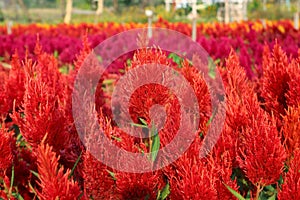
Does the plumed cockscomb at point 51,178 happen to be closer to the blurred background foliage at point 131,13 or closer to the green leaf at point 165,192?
the green leaf at point 165,192

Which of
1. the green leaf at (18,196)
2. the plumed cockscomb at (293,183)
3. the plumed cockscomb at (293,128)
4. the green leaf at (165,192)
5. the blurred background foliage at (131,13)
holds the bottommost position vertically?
the blurred background foliage at (131,13)

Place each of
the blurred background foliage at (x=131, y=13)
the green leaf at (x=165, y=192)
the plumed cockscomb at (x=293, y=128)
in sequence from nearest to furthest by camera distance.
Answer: the plumed cockscomb at (x=293, y=128) < the green leaf at (x=165, y=192) < the blurred background foliage at (x=131, y=13)

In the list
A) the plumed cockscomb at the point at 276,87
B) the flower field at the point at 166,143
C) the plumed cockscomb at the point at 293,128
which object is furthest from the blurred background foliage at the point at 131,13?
the plumed cockscomb at the point at 293,128

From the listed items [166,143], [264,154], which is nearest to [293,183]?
[264,154]

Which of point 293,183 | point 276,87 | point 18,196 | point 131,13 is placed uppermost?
point 276,87

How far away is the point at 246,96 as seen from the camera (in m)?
1.70

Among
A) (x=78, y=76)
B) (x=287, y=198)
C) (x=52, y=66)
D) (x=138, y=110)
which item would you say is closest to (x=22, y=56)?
(x=52, y=66)

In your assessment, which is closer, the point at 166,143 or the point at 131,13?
A: the point at 166,143

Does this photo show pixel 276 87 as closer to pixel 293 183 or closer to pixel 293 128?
pixel 293 128

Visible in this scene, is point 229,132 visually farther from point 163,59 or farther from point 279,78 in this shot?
point 279,78

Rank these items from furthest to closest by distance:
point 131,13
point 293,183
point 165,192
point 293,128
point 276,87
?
point 131,13 → point 276,87 → point 165,192 → point 293,128 → point 293,183

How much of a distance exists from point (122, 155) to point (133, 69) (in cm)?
27

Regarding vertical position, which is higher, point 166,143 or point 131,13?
point 166,143

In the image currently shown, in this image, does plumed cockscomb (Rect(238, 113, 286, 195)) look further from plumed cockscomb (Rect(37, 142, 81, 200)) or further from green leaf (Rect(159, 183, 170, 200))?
plumed cockscomb (Rect(37, 142, 81, 200))
